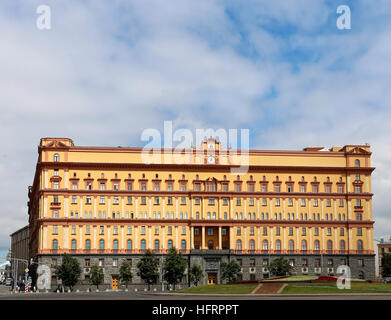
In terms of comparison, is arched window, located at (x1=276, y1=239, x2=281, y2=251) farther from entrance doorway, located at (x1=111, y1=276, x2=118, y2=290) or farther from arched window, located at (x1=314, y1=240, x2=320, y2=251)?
entrance doorway, located at (x1=111, y1=276, x2=118, y2=290)

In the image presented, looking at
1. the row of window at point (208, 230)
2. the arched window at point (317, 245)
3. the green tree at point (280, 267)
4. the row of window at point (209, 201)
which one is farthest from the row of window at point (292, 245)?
the row of window at point (209, 201)

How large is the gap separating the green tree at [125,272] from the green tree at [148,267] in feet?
7.35

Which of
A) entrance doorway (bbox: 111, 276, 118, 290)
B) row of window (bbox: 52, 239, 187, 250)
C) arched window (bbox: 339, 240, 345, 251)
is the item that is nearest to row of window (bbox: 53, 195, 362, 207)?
row of window (bbox: 52, 239, 187, 250)

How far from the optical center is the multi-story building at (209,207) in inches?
5231

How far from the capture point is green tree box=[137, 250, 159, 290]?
410 ft

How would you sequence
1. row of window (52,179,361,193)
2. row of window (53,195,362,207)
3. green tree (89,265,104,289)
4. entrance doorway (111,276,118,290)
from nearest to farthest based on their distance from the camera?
green tree (89,265,104,289)
entrance doorway (111,276,118,290)
row of window (53,195,362,207)
row of window (52,179,361,193)

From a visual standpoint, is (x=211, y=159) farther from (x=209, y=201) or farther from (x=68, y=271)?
(x=68, y=271)

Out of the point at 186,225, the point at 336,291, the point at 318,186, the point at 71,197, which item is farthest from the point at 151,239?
the point at 336,291

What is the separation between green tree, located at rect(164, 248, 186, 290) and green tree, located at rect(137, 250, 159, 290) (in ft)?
8.26

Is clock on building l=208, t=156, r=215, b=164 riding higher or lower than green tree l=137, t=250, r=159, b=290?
higher

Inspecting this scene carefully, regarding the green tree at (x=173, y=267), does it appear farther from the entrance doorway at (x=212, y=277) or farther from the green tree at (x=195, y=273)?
the entrance doorway at (x=212, y=277)

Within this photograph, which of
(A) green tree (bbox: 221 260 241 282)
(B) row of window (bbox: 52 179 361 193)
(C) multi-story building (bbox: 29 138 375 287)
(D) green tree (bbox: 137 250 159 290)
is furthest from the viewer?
(B) row of window (bbox: 52 179 361 193)

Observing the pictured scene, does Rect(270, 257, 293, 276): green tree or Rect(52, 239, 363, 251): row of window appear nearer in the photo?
Rect(270, 257, 293, 276): green tree
